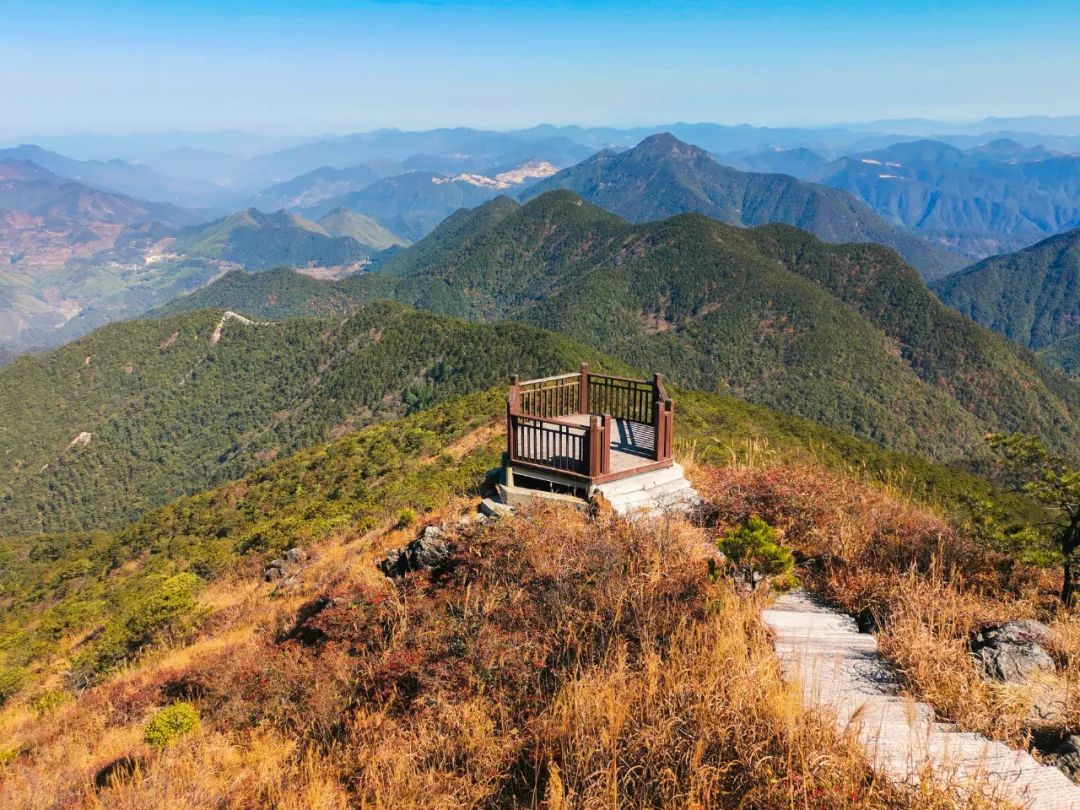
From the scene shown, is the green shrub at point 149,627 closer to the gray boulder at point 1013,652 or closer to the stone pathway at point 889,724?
the stone pathway at point 889,724

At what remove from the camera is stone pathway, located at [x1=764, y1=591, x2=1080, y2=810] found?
3691 millimetres

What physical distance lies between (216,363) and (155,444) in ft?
62.0

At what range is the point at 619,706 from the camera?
14.3ft

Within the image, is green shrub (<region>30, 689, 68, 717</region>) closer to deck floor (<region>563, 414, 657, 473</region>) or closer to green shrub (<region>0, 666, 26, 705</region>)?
green shrub (<region>0, 666, 26, 705</region>)

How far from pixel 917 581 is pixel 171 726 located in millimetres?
8618

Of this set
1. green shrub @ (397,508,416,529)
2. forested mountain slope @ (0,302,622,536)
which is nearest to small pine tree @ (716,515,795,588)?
green shrub @ (397,508,416,529)


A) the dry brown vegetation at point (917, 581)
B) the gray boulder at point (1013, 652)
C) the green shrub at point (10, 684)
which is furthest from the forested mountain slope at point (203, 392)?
the gray boulder at point (1013, 652)

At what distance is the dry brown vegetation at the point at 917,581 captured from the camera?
4730mm

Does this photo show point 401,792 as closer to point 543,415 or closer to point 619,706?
point 619,706

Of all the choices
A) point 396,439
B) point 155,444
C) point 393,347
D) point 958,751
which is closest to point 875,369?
point 393,347

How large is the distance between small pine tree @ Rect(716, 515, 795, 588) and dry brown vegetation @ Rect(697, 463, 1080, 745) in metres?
0.80

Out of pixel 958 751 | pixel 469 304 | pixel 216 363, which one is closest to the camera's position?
pixel 958 751

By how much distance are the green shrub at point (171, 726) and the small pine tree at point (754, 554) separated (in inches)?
251

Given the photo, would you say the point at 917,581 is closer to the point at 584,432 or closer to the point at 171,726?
the point at 584,432
